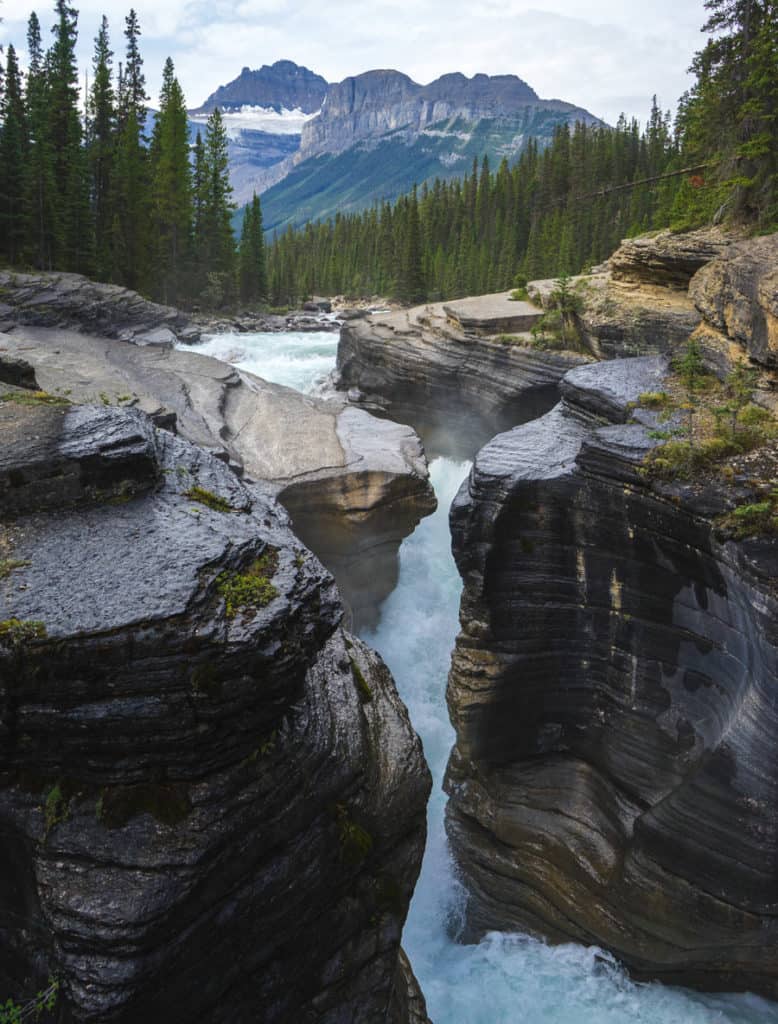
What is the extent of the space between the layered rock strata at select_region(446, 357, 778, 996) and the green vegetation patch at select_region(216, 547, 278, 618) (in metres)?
5.82

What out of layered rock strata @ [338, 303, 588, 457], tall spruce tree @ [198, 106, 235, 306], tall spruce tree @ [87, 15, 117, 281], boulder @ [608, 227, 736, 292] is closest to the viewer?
boulder @ [608, 227, 736, 292]

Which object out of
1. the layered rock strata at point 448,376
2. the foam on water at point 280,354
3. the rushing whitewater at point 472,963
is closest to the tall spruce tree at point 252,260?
the foam on water at point 280,354

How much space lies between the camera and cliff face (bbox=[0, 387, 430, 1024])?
4.74m

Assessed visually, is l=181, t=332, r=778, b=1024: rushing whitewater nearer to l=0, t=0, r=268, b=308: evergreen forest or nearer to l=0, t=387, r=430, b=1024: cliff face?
l=0, t=387, r=430, b=1024: cliff face

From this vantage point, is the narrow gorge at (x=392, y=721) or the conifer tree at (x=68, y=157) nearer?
the narrow gorge at (x=392, y=721)

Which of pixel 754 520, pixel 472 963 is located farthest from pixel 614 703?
pixel 472 963

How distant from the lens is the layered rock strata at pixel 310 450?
55.4ft

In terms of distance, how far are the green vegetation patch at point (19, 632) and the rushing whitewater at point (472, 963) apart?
9.44m

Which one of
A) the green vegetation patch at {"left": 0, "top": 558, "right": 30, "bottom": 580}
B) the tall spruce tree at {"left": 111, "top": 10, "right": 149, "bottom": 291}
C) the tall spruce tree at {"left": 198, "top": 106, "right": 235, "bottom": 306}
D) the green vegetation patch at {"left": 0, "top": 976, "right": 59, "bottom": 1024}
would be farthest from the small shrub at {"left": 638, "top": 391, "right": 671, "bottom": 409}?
the tall spruce tree at {"left": 198, "top": 106, "right": 235, "bottom": 306}

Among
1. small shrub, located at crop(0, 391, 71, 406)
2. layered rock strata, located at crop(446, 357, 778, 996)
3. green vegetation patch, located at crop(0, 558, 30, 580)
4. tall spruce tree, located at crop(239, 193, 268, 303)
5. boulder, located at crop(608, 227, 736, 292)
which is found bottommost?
layered rock strata, located at crop(446, 357, 778, 996)

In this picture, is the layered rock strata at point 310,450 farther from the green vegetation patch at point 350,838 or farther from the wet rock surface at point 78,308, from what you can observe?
the green vegetation patch at point 350,838

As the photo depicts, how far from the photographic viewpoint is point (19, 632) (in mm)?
4832

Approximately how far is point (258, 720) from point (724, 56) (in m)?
24.8

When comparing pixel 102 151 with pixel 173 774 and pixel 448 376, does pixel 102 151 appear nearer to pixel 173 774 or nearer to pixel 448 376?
pixel 448 376
